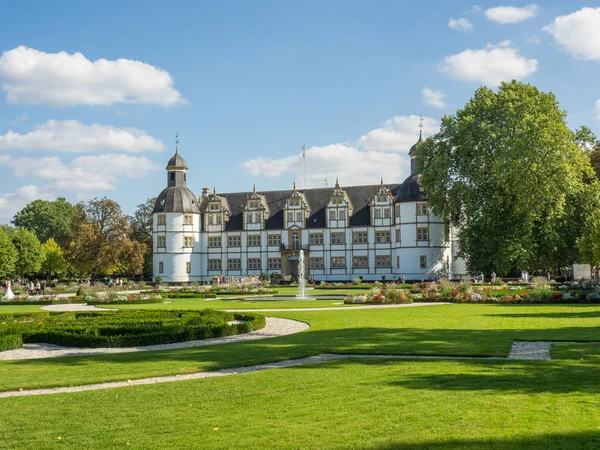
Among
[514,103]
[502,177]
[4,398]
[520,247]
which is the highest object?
[514,103]

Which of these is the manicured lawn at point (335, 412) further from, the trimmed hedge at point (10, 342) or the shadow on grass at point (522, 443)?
the trimmed hedge at point (10, 342)

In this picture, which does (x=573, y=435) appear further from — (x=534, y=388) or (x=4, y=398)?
(x=4, y=398)

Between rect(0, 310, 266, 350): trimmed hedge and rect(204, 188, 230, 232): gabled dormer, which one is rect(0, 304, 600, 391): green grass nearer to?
rect(0, 310, 266, 350): trimmed hedge

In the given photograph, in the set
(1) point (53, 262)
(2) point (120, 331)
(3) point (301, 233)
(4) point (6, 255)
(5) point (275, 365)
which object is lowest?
(5) point (275, 365)

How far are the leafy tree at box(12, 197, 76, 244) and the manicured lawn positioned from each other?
87.7 m

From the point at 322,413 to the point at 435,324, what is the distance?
447 inches

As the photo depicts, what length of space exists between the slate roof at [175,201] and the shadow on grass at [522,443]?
5809 cm

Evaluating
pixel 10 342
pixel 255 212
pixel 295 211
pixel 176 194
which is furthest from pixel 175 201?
pixel 10 342

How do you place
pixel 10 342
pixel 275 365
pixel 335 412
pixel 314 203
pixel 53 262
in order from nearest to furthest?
pixel 335 412 → pixel 275 365 → pixel 10 342 → pixel 314 203 → pixel 53 262

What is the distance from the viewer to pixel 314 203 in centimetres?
6481

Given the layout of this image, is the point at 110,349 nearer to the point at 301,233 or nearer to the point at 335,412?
the point at 335,412

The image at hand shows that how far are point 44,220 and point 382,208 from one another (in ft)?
182

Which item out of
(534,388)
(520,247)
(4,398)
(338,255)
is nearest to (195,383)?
(4,398)

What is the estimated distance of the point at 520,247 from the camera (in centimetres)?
4256
